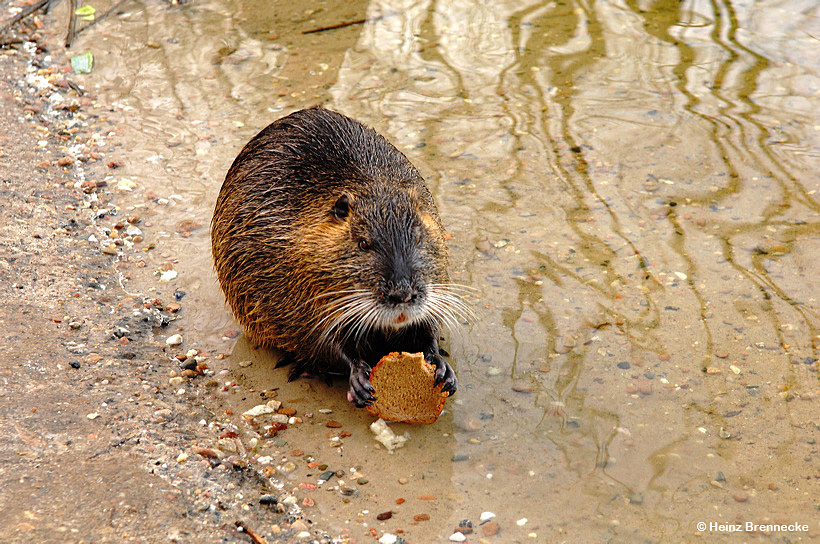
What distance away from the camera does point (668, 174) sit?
16.8 ft

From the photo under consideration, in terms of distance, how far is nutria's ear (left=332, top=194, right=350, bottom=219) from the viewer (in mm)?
3590

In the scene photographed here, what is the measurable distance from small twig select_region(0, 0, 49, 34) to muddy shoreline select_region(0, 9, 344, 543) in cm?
203

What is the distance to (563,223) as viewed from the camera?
479 cm

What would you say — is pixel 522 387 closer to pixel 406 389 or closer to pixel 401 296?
pixel 406 389

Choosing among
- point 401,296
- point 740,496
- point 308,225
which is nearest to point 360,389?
point 401,296

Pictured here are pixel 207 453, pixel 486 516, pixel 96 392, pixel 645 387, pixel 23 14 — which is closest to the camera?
pixel 486 516

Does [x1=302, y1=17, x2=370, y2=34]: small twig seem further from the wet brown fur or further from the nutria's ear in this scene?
the nutria's ear

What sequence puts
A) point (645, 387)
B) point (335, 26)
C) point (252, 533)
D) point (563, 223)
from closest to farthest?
point (252, 533)
point (645, 387)
point (563, 223)
point (335, 26)

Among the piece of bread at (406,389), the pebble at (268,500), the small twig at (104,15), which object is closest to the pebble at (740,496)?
the piece of bread at (406,389)

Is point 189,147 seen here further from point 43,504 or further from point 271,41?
point 43,504

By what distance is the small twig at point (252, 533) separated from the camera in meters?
2.94

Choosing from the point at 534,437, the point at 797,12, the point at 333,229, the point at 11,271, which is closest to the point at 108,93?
the point at 11,271

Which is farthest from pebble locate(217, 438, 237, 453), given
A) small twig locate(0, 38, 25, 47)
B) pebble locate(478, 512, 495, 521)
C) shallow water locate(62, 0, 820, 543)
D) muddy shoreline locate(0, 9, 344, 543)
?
small twig locate(0, 38, 25, 47)

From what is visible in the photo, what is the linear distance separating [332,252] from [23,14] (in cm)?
519
